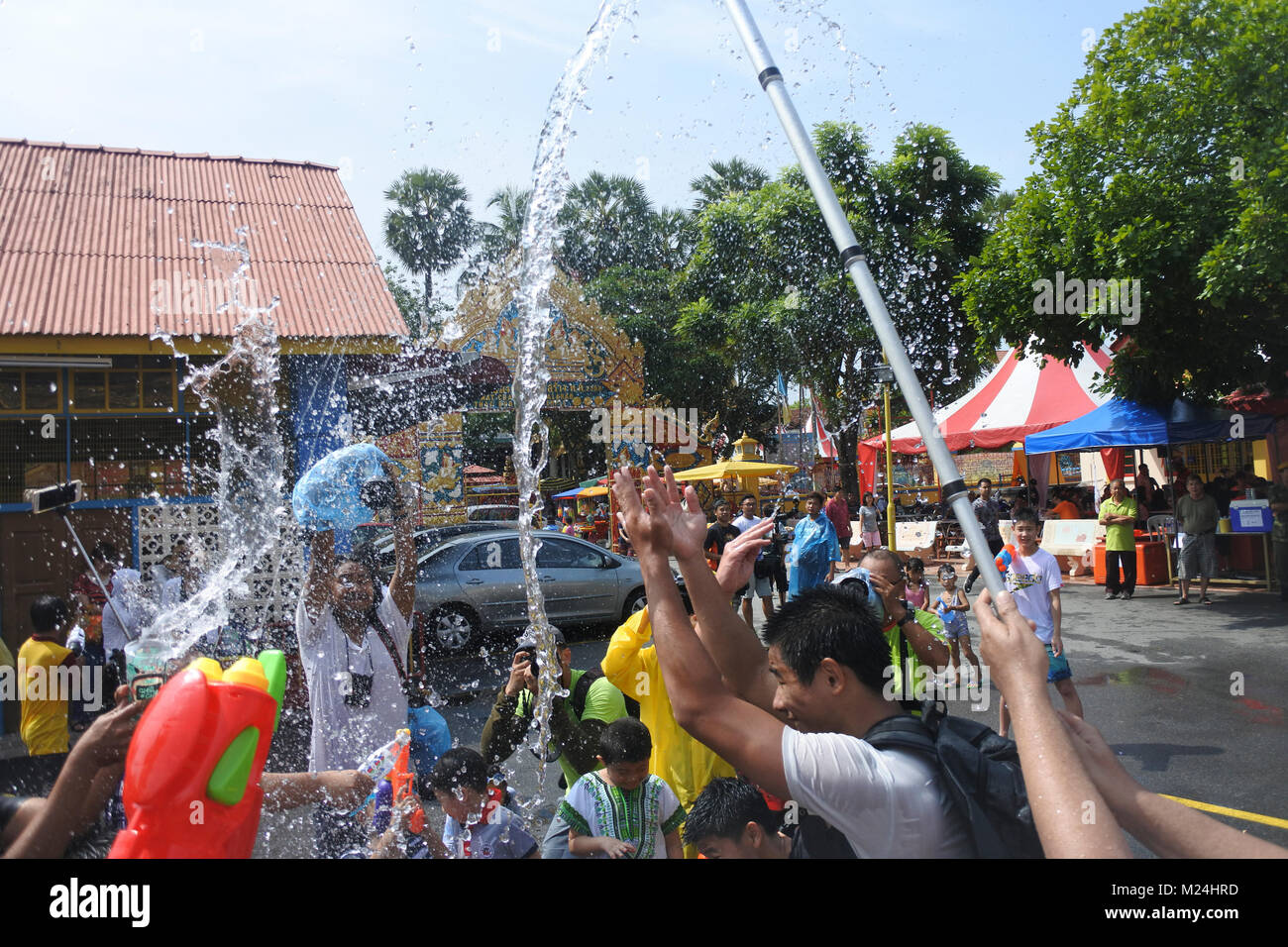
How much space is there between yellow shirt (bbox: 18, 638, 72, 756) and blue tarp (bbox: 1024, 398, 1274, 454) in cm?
1378

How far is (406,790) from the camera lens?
3.07 metres

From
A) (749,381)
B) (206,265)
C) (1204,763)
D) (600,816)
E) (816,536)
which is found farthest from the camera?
(749,381)

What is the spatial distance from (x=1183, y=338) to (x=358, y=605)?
1222cm

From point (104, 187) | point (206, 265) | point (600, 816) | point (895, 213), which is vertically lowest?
point (600, 816)

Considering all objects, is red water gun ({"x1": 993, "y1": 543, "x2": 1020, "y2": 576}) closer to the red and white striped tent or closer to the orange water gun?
the orange water gun

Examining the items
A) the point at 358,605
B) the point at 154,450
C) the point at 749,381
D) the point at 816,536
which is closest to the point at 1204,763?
the point at 816,536

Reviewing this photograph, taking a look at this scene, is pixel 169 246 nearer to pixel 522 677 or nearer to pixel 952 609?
pixel 522 677

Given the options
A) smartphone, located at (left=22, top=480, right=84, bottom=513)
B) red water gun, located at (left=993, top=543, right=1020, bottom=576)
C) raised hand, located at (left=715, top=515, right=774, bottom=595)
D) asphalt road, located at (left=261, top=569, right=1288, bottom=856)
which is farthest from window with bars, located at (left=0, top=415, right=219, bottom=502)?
raised hand, located at (left=715, top=515, right=774, bottom=595)

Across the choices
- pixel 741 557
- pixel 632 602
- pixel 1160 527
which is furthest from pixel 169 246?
pixel 1160 527

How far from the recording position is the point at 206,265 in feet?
34.3

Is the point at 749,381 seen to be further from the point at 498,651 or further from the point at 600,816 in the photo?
the point at 600,816

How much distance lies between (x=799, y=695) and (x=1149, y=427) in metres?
13.8

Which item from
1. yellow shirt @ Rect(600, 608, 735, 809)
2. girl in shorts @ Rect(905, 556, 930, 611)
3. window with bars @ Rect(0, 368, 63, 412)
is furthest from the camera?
window with bars @ Rect(0, 368, 63, 412)

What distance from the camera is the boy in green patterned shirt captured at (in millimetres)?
2936
